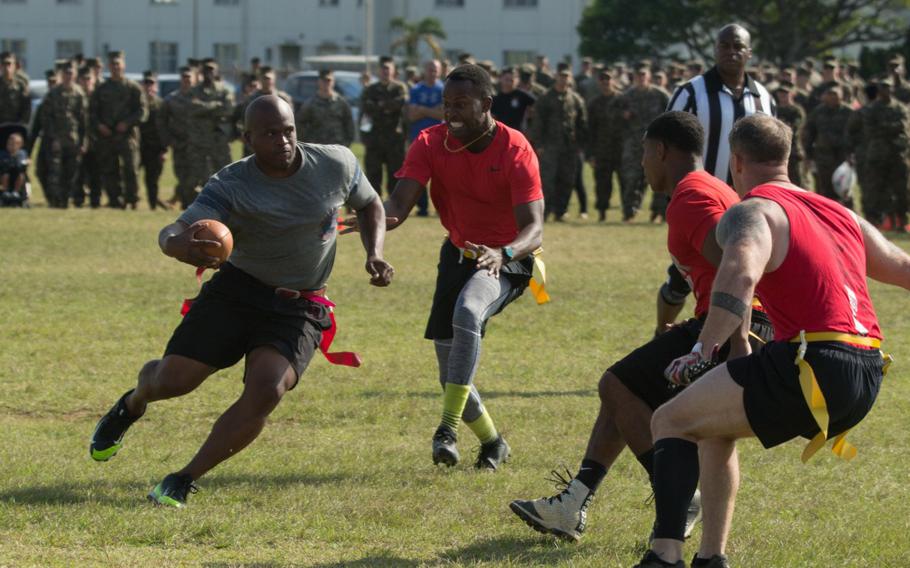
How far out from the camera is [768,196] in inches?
208

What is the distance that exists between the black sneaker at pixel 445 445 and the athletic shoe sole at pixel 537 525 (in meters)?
1.27

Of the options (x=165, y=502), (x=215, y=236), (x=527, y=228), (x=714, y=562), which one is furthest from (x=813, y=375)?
(x=165, y=502)

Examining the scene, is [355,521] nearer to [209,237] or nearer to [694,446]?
[209,237]

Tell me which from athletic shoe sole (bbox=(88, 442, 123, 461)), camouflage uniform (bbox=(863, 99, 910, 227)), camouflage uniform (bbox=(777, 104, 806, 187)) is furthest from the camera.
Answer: camouflage uniform (bbox=(777, 104, 806, 187))

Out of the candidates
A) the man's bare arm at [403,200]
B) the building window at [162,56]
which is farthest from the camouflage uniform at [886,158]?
the building window at [162,56]

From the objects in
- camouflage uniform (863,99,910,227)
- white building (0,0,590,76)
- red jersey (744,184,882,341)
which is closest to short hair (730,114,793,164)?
red jersey (744,184,882,341)

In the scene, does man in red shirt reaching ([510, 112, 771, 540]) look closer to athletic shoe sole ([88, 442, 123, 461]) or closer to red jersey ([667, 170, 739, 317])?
red jersey ([667, 170, 739, 317])

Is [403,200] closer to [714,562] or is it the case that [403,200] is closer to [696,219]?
[696,219]

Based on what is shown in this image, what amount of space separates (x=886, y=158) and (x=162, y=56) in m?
53.1

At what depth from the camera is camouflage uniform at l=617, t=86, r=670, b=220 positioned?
22719mm

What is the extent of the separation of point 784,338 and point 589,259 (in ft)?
41.3

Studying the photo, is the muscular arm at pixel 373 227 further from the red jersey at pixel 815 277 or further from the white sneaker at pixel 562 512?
the red jersey at pixel 815 277

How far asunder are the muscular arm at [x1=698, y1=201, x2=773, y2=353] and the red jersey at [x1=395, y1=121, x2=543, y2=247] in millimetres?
2696

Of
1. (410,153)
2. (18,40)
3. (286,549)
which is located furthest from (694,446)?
(18,40)
